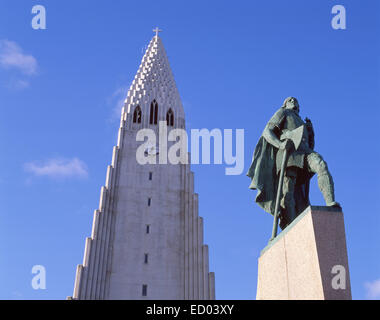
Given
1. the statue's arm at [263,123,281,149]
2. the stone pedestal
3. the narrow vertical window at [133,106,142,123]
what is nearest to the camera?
the stone pedestal

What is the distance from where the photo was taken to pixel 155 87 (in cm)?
5450

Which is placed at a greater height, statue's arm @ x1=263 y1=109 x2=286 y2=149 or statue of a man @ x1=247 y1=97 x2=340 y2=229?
statue's arm @ x1=263 y1=109 x2=286 y2=149

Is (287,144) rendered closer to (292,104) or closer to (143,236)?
(292,104)

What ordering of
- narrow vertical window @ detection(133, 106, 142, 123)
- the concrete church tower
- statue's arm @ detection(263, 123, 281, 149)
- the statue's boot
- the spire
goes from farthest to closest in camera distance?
the spire → narrow vertical window @ detection(133, 106, 142, 123) → the concrete church tower → statue's arm @ detection(263, 123, 281, 149) → the statue's boot

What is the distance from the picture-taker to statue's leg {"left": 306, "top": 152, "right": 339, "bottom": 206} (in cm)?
825

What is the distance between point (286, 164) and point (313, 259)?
7.55 feet

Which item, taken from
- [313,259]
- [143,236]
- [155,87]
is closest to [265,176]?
[313,259]

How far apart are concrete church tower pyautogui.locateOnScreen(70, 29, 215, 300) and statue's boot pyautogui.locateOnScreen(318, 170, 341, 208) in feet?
107

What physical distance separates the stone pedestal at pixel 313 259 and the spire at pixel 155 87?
43.6m

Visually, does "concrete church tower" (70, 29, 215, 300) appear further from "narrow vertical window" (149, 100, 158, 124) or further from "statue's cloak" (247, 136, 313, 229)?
"statue's cloak" (247, 136, 313, 229)

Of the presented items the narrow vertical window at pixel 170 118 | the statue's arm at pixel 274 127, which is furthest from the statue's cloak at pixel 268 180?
the narrow vertical window at pixel 170 118

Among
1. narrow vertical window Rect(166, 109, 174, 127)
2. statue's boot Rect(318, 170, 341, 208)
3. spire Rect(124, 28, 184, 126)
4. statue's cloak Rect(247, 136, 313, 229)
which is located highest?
spire Rect(124, 28, 184, 126)

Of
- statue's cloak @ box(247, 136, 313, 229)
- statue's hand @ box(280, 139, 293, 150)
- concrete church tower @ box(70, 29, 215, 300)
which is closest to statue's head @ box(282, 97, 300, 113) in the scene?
statue's cloak @ box(247, 136, 313, 229)
